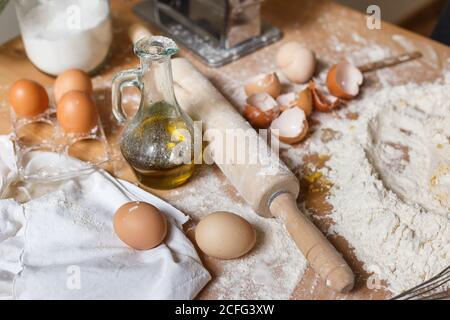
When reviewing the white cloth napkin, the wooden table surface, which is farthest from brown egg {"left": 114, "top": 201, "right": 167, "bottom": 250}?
the wooden table surface

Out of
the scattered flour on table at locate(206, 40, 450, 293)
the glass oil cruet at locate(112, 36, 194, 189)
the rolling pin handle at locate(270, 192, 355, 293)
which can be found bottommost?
the scattered flour on table at locate(206, 40, 450, 293)

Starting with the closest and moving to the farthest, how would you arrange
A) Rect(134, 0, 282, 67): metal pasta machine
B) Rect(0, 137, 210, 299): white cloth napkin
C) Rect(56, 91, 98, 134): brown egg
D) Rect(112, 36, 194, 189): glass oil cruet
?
Rect(0, 137, 210, 299): white cloth napkin → Rect(112, 36, 194, 189): glass oil cruet → Rect(56, 91, 98, 134): brown egg → Rect(134, 0, 282, 67): metal pasta machine

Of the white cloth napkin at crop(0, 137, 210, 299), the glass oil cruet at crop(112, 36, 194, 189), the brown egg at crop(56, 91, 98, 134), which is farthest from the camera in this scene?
the brown egg at crop(56, 91, 98, 134)

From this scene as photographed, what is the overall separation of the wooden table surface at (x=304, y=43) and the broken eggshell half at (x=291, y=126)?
6 centimetres

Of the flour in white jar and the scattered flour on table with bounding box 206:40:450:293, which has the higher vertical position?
the flour in white jar

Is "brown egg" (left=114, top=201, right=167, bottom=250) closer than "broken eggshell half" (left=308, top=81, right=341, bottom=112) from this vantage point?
Yes

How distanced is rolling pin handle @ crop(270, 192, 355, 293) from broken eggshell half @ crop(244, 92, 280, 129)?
24cm

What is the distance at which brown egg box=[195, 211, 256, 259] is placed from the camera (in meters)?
0.84

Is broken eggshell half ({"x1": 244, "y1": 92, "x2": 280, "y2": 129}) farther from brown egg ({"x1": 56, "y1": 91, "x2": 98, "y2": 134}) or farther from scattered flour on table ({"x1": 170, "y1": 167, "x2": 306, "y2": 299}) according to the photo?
brown egg ({"x1": 56, "y1": 91, "x2": 98, "y2": 134})

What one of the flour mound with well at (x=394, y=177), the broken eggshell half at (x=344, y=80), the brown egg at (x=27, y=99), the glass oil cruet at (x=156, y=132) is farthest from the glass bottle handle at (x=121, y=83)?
the broken eggshell half at (x=344, y=80)

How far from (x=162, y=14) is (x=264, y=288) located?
Answer: 90 centimetres
